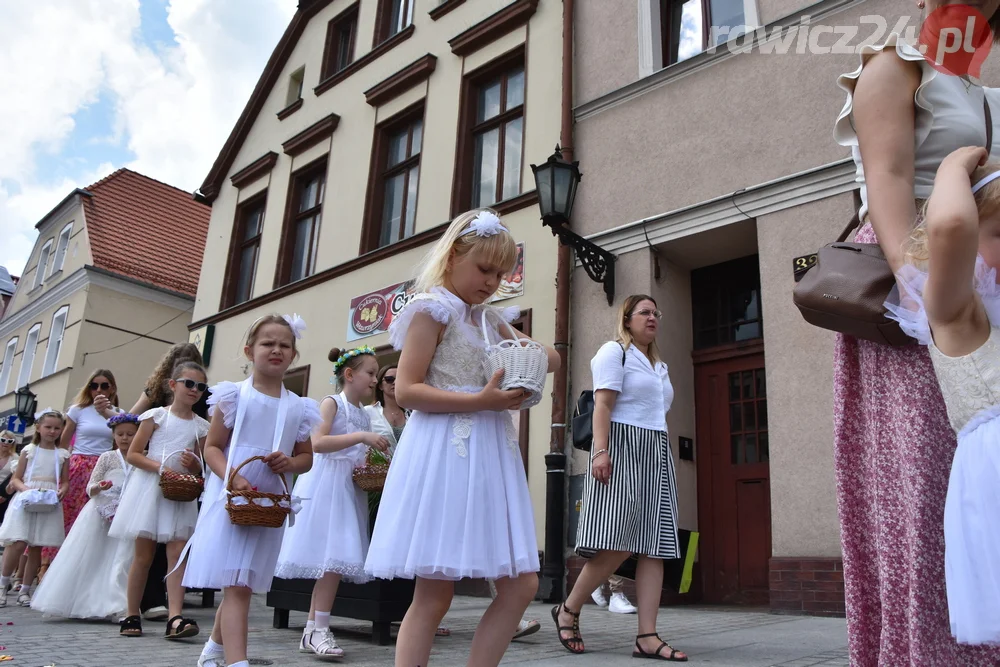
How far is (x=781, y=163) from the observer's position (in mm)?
7109

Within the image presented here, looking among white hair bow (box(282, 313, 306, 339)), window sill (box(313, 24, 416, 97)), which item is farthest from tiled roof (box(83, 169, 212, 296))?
white hair bow (box(282, 313, 306, 339))

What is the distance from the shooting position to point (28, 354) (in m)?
22.6

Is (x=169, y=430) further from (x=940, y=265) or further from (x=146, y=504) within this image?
(x=940, y=265)

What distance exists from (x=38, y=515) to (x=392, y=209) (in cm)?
651

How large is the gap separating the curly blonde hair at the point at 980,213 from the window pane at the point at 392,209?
34.2 feet

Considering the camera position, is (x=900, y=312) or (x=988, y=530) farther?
(x=900, y=312)

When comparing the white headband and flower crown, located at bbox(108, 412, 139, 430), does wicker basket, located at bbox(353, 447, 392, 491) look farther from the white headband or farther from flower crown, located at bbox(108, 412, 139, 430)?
the white headband

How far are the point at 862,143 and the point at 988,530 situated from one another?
0.86 meters

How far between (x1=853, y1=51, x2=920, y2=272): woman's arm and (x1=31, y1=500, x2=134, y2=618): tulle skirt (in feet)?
18.5

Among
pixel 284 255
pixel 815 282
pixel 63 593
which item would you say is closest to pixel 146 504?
pixel 63 593

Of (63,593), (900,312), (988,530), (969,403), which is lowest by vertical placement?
(63,593)

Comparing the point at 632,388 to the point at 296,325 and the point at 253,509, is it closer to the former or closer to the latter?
the point at 296,325

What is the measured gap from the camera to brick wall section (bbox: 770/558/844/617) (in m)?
5.77

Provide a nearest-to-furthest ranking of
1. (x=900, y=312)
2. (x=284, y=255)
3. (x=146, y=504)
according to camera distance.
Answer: (x=900, y=312) → (x=146, y=504) → (x=284, y=255)
